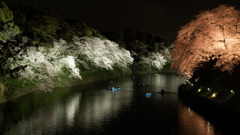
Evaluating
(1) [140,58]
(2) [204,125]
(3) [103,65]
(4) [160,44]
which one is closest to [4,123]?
(2) [204,125]

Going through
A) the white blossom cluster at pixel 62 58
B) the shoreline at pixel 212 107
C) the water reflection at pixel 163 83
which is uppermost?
the white blossom cluster at pixel 62 58

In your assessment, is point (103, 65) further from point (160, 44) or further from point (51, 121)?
point (160, 44)

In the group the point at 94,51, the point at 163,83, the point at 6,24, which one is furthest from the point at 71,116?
the point at 163,83

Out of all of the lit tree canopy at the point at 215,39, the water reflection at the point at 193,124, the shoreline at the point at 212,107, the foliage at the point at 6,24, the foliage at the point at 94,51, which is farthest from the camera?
the foliage at the point at 94,51

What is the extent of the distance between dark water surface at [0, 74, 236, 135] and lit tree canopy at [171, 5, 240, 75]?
17.3 feet

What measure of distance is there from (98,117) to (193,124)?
7642 millimetres

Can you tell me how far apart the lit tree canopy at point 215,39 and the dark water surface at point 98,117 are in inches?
208

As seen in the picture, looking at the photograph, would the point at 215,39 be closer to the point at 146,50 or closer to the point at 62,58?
the point at 62,58

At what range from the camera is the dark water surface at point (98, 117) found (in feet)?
58.1

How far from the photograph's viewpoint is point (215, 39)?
24.1 meters

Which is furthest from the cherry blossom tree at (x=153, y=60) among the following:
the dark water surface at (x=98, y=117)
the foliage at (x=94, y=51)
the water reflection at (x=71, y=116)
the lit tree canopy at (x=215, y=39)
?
the dark water surface at (x=98, y=117)

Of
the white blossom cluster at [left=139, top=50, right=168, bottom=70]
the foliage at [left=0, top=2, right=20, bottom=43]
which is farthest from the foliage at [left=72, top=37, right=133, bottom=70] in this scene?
the white blossom cluster at [left=139, top=50, right=168, bottom=70]

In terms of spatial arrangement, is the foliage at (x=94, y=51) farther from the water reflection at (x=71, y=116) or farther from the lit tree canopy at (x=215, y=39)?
the lit tree canopy at (x=215, y=39)

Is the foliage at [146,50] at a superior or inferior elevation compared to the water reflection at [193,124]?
superior
